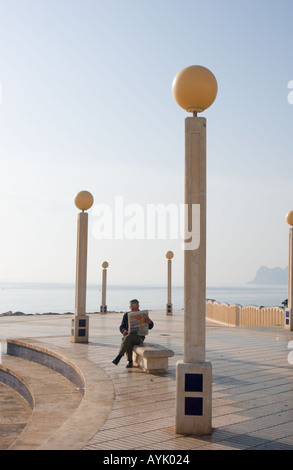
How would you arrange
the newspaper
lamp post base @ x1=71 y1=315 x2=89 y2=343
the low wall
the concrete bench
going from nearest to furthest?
the concrete bench
the newspaper
lamp post base @ x1=71 y1=315 x2=89 y2=343
the low wall

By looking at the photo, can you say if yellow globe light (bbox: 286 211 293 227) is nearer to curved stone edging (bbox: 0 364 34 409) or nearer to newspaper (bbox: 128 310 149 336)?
newspaper (bbox: 128 310 149 336)

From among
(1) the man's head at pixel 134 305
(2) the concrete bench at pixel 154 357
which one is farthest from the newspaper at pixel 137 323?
(2) the concrete bench at pixel 154 357

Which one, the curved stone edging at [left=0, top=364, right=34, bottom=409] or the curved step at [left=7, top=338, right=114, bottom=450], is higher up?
the curved step at [left=7, top=338, right=114, bottom=450]

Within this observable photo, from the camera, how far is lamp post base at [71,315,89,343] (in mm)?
12188

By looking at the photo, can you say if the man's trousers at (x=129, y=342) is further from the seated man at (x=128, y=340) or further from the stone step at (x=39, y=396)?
the stone step at (x=39, y=396)

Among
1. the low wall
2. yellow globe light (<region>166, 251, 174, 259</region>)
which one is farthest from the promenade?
yellow globe light (<region>166, 251, 174, 259</region>)

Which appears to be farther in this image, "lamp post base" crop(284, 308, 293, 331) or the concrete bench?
"lamp post base" crop(284, 308, 293, 331)

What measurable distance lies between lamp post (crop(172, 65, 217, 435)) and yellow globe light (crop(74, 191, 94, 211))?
7.10 m

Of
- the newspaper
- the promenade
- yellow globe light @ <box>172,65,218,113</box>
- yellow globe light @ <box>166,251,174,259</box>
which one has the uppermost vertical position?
yellow globe light @ <box>172,65,218,113</box>

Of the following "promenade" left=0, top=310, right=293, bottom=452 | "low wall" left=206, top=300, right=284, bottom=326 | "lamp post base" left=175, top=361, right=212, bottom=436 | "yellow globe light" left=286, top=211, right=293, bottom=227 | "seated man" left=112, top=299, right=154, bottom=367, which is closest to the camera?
"promenade" left=0, top=310, right=293, bottom=452

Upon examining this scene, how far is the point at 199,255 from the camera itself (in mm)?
5340

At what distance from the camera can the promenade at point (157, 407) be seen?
479 centimetres

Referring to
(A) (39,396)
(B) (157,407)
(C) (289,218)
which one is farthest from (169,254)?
(B) (157,407)
